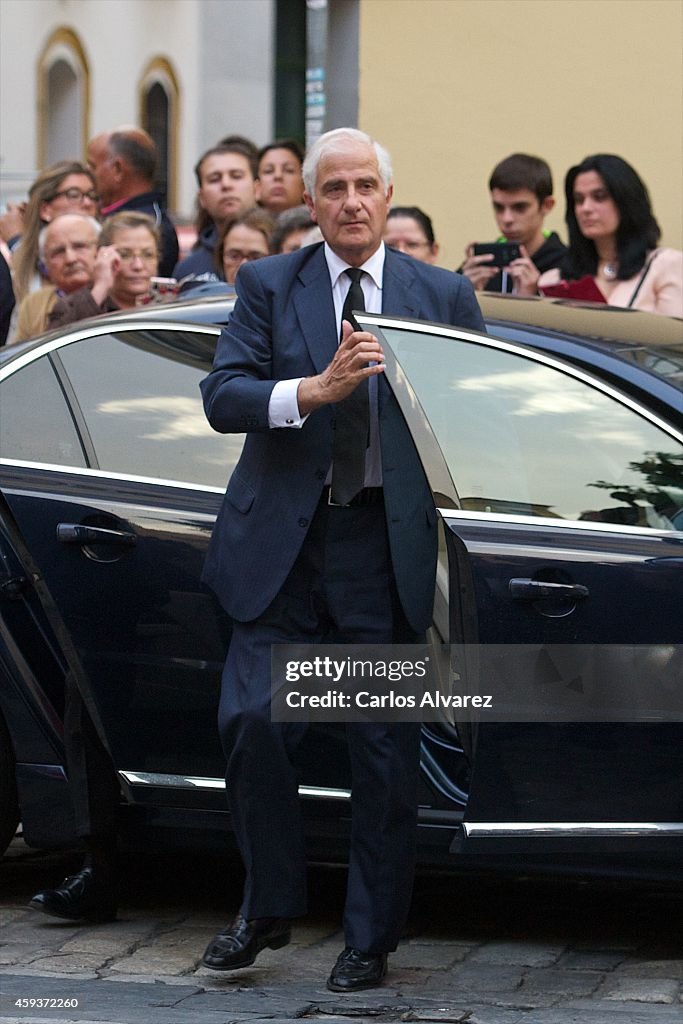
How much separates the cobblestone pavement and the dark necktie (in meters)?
1.07

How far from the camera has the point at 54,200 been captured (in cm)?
823

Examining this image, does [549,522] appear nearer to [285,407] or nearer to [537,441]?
[537,441]

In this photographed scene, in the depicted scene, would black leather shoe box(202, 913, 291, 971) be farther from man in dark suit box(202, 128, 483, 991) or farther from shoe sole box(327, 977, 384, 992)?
shoe sole box(327, 977, 384, 992)

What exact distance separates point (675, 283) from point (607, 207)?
14.7 inches

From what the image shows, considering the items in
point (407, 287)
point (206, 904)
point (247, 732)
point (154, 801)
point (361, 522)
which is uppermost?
point (407, 287)

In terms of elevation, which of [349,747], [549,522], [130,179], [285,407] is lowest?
[349,747]

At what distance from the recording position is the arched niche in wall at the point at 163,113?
23.6 metres

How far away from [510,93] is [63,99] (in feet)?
45.2

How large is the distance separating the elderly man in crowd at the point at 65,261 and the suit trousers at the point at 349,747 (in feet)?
10.5

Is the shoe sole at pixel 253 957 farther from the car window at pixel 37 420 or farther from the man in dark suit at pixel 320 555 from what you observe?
the car window at pixel 37 420

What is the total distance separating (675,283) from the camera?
6.57 m

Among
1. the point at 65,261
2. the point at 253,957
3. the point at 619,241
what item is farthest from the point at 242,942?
the point at 65,261

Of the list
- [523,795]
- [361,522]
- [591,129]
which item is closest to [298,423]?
[361,522]

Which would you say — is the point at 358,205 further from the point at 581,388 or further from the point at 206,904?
the point at 206,904
